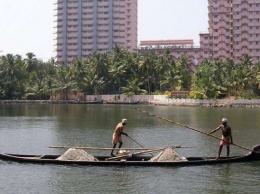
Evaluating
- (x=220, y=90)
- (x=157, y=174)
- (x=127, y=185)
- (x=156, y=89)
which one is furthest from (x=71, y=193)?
(x=156, y=89)

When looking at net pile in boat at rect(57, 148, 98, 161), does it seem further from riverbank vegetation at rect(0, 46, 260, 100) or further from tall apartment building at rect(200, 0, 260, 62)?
tall apartment building at rect(200, 0, 260, 62)

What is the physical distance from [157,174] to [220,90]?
85408 millimetres

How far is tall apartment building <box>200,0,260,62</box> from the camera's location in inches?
6186

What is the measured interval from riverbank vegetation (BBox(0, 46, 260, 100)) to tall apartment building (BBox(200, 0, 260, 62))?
34.0 metres

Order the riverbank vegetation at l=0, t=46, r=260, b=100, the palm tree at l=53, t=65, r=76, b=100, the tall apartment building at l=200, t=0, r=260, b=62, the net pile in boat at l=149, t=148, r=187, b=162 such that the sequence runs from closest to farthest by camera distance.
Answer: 1. the net pile in boat at l=149, t=148, r=187, b=162
2. the riverbank vegetation at l=0, t=46, r=260, b=100
3. the palm tree at l=53, t=65, r=76, b=100
4. the tall apartment building at l=200, t=0, r=260, b=62

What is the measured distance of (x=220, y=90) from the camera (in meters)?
104

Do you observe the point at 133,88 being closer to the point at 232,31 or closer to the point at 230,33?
the point at 230,33

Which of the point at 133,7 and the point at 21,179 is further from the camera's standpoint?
the point at 133,7

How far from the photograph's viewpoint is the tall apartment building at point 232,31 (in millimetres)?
157125

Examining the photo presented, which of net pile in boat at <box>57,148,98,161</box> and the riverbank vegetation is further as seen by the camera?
the riverbank vegetation

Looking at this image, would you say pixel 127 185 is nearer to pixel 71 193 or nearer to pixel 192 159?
pixel 71 193

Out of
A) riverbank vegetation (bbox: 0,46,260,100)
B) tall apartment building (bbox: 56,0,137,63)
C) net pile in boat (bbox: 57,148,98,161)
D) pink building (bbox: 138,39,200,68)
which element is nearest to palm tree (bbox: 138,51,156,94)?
riverbank vegetation (bbox: 0,46,260,100)

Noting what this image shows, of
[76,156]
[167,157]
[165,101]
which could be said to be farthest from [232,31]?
[76,156]

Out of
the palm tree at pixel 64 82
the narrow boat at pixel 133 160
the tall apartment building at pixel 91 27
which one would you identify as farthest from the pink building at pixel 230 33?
the narrow boat at pixel 133 160
